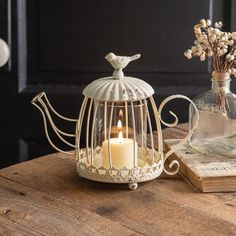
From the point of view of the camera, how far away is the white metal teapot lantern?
1.24 meters

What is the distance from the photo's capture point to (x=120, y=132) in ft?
4.25

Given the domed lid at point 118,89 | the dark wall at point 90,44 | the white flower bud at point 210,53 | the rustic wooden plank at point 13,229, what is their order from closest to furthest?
the rustic wooden plank at point 13,229, the domed lid at point 118,89, the white flower bud at point 210,53, the dark wall at point 90,44

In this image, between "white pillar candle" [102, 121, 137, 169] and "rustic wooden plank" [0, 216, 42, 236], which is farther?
"white pillar candle" [102, 121, 137, 169]

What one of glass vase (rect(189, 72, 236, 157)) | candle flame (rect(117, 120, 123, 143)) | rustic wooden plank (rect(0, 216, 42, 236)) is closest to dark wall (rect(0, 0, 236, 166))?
glass vase (rect(189, 72, 236, 157))

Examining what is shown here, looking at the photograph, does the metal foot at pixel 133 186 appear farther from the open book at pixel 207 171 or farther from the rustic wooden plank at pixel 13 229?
the rustic wooden plank at pixel 13 229

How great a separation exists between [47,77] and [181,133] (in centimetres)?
60

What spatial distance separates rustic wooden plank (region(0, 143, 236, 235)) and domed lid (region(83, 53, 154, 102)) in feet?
0.62

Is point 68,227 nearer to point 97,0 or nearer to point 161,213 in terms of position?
point 161,213

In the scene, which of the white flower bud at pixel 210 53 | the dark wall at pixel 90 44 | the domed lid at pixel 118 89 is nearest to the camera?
the domed lid at pixel 118 89

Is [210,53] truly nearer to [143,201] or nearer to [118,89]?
[118,89]

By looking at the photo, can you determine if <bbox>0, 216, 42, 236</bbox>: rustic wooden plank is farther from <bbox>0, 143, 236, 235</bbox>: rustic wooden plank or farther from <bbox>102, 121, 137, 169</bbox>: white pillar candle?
<bbox>102, 121, 137, 169</bbox>: white pillar candle

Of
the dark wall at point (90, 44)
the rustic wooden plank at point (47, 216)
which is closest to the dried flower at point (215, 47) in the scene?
the rustic wooden plank at point (47, 216)

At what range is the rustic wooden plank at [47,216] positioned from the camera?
1.08 m

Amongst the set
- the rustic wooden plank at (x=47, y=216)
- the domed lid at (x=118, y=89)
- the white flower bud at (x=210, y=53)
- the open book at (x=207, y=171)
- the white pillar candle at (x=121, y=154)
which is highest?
the white flower bud at (x=210, y=53)
